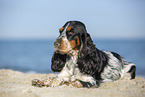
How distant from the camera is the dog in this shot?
4.47 m

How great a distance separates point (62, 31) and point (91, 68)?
1.10 m

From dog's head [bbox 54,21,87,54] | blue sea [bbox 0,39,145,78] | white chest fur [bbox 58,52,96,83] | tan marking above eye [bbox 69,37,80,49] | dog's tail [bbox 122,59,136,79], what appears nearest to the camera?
dog's head [bbox 54,21,87,54]

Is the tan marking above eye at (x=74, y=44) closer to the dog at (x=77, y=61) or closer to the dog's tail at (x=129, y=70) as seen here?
the dog at (x=77, y=61)

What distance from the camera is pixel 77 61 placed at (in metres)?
4.86

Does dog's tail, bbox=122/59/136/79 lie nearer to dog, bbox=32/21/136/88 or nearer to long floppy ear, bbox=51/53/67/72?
dog, bbox=32/21/136/88

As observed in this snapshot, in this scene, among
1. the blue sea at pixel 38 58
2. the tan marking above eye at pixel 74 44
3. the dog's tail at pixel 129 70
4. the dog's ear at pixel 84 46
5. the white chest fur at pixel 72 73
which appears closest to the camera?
the tan marking above eye at pixel 74 44

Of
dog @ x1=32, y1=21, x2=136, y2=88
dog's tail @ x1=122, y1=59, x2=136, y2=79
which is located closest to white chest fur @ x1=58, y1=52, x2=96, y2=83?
dog @ x1=32, y1=21, x2=136, y2=88

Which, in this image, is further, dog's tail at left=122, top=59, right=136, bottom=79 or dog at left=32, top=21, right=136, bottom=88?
dog's tail at left=122, top=59, right=136, bottom=79

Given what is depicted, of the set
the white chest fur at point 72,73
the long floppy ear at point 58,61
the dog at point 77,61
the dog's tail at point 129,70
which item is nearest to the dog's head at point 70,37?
the dog at point 77,61

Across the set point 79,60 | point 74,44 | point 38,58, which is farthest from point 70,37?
point 38,58

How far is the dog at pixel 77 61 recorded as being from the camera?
4.47m

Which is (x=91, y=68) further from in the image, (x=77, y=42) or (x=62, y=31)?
(x=62, y=31)

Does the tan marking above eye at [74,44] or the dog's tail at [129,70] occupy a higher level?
the tan marking above eye at [74,44]

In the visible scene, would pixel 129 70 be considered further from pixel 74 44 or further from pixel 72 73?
pixel 74 44
